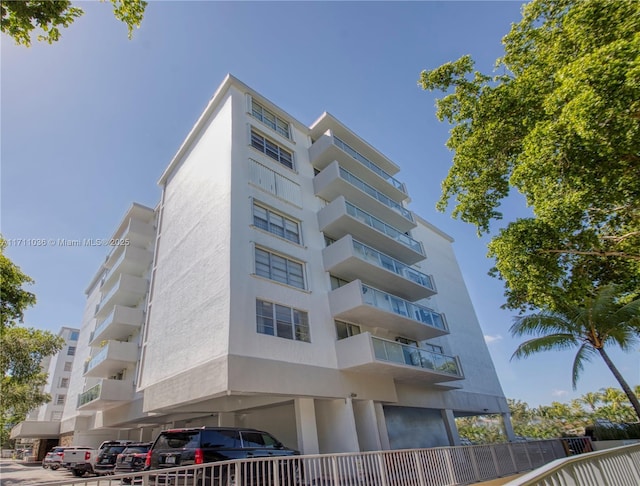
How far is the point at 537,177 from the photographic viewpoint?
9.58m

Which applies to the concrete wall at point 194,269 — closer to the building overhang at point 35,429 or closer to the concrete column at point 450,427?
the concrete column at point 450,427

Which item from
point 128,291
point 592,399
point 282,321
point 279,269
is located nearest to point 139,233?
point 128,291

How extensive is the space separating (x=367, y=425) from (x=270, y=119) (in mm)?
16735

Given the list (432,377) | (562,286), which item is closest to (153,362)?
(432,377)

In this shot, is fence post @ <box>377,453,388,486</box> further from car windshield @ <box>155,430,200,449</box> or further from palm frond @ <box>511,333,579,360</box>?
palm frond @ <box>511,333,579,360</box>

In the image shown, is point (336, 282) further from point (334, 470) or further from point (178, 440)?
point (178, 440)

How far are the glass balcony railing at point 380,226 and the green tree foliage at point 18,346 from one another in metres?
15.2

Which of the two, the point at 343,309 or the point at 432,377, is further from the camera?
the point at 432,377

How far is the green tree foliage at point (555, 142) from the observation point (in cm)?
808

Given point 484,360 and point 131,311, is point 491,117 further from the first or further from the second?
point 131,311

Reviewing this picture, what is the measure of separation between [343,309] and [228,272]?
5468mm

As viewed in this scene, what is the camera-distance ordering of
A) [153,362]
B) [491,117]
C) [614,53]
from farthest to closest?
[153,362] < [491,117] < [614,53]

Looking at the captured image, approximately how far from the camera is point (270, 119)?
802 inches

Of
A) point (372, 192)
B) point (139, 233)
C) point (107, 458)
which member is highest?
point (139, 233)
